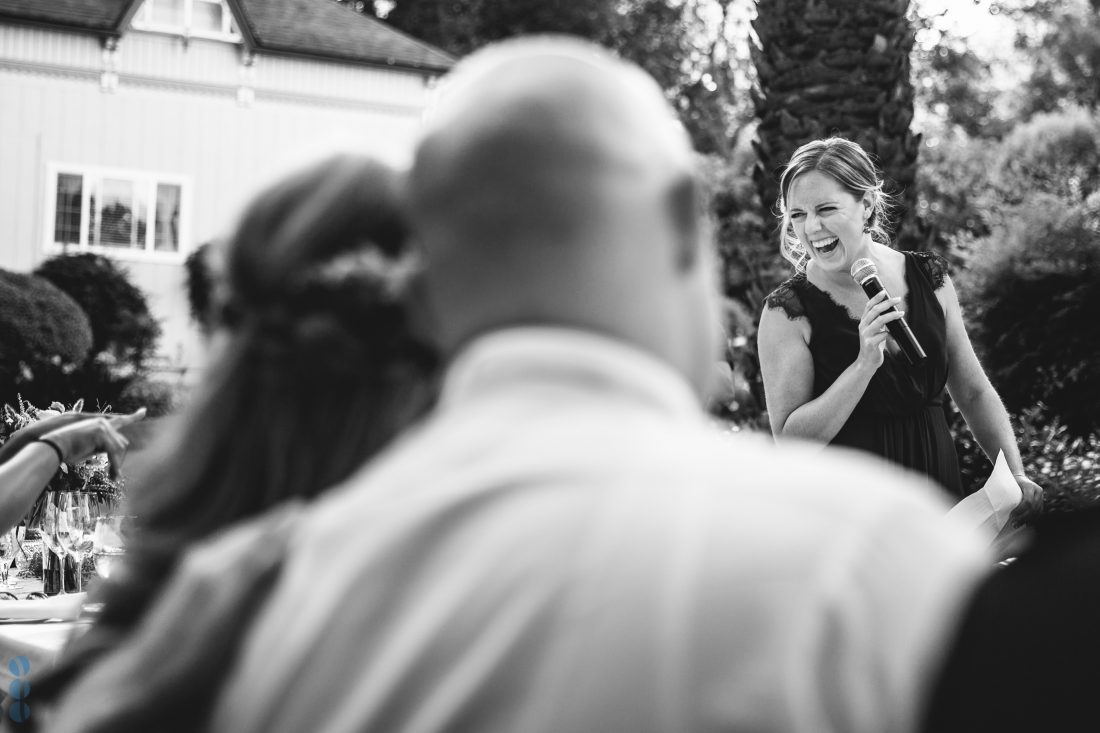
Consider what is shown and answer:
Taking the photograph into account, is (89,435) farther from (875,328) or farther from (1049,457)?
(1049,457)

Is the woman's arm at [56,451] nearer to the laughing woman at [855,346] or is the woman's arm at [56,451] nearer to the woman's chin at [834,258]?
the laughing woman at [855,346]

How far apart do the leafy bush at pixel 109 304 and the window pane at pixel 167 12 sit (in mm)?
5279

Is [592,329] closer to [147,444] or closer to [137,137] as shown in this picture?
[147,444]

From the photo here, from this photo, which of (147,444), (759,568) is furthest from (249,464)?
(147,444)

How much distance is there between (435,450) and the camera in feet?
3.29

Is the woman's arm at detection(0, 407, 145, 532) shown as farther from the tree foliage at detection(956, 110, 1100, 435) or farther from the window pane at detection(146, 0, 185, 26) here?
the window pane at detection(146, 0, 185, 26)

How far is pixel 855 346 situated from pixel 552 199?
2769mm

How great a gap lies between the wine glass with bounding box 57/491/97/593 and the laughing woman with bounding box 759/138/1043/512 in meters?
2.13

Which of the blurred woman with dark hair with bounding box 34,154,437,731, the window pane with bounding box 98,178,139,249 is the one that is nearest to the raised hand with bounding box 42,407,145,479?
the blurred woman with dark hair with bounding box 34,154,437,731

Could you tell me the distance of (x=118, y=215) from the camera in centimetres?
2203

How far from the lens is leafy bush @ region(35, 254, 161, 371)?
19016mm

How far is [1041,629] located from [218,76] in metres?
23.4

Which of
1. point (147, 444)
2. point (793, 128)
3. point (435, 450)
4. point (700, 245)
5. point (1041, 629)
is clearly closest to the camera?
point (1041, 629)

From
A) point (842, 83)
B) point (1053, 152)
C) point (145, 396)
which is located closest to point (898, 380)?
point (842, 83)
